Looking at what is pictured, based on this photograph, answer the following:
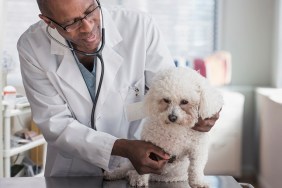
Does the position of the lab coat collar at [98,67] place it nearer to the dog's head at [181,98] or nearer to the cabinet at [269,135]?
the dog's head at [181,98]

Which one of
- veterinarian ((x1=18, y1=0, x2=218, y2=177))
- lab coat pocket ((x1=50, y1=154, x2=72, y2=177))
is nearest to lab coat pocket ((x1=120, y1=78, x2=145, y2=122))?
veterinarian ((x1=18, y1=0, x2=218, y2=177))

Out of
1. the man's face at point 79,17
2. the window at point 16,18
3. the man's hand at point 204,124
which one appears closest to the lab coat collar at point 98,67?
the man's face at point 79,17

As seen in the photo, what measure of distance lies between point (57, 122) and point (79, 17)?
343 millimetres

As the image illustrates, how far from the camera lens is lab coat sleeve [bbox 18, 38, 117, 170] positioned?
4.56ft

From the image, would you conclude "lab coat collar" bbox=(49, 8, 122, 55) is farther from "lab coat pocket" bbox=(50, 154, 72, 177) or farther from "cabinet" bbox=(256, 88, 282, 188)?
"cabinet" bbox=(256, 88, 282, 188)

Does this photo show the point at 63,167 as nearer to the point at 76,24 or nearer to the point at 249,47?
the point at 76,24

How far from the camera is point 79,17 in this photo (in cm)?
133

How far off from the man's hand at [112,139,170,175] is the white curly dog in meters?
0.02

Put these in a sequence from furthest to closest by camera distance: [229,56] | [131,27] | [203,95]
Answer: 1. [229,56]
2. [131,27]
3. [203,95]

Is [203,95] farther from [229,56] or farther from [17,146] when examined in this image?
[229,56]

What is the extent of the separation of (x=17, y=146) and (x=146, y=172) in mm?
1837

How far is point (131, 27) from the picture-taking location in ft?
5.22

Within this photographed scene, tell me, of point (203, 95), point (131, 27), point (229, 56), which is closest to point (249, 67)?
point (229, 56)

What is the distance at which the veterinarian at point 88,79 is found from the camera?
1.41 meters
